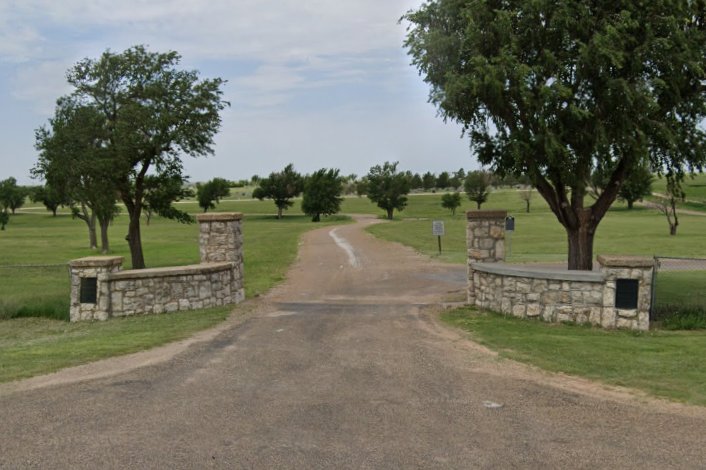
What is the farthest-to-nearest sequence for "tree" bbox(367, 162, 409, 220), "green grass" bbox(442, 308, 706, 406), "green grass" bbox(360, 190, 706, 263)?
"tree" bbox(367, 162, 409, 220)
"green grass" bbox(360, 190, 706, 263)
"green grass" bbox(442, 308, 706, 406)

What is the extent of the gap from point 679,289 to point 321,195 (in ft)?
207

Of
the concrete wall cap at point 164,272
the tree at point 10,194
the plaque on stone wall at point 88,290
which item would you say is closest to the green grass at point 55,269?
the plaque on stone wall at point 88,290

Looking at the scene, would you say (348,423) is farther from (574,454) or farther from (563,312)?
(563,312)

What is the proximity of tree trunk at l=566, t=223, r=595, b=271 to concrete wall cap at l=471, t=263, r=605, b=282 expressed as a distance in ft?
10.5

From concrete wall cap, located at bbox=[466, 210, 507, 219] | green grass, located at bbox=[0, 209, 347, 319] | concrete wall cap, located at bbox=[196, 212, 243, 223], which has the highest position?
concrete wall cap, located at bbox=[466, 210, 507, 219]

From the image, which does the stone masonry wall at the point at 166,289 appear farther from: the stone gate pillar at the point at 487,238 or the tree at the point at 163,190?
the tree at the point at 163,190

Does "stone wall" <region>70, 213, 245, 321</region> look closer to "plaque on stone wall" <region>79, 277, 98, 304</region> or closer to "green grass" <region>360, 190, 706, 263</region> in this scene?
"plaque on stone wall" <region>79, 277, 98, 304</region>

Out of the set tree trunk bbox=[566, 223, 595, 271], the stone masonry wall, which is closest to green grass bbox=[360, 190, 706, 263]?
tree trunk bbox=[566, 223, 595, 271]

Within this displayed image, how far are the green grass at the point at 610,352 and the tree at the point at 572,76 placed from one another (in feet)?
13.7

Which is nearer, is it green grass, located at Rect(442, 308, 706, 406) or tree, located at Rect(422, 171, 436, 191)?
green grass, located at Rect(442, 308, 706, 406)

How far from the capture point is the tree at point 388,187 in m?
78.4

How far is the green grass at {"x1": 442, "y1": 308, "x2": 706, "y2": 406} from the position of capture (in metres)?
7.71

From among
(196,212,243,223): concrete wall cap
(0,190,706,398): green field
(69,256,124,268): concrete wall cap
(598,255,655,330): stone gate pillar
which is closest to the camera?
(0,190,706,398): green field

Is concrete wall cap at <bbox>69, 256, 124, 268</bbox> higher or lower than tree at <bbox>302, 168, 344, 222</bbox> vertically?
lower
